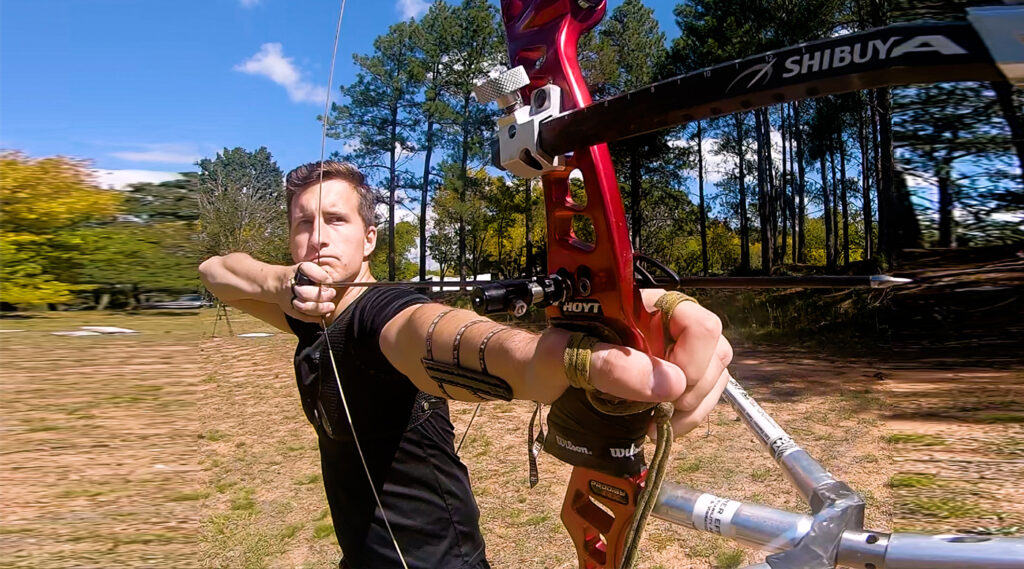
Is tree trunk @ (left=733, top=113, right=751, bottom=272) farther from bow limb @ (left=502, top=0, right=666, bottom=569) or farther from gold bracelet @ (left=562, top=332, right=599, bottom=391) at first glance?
gold bracelet @ (left=562, top=332, right=599, bottom=391)

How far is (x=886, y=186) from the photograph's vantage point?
131 centimetres

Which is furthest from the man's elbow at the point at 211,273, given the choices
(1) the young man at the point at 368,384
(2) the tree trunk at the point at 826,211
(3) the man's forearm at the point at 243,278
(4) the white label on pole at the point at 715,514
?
(2) the tree trunk at the point at 826,211

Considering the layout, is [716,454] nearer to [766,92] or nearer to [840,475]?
[840,475]

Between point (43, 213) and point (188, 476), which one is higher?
point (43, 213)

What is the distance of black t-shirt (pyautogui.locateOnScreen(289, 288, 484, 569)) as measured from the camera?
1.41m

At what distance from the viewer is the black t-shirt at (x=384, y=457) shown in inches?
55.6

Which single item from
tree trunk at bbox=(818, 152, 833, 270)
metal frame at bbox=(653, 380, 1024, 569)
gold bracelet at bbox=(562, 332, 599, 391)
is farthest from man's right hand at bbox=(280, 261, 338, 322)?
tree trunk at bbox=(818, 152, 833, 270)

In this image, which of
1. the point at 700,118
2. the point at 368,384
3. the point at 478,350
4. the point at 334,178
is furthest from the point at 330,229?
the point at 700,118

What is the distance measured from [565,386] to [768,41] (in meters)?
1.57

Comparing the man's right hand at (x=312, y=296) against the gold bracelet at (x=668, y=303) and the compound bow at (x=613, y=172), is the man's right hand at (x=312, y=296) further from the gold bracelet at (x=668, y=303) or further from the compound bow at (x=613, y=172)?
the gold bracelet at (x=668, y=303)

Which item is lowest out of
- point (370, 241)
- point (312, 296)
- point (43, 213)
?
point (312, 296)

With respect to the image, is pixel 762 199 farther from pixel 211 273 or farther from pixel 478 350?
pixel 211 273

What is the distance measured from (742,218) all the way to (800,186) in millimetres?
205

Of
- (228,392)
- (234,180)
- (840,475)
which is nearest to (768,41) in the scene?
(234,180)
